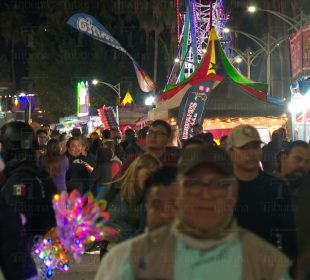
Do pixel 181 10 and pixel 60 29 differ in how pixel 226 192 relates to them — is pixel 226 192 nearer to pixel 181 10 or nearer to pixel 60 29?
pixel 181 10

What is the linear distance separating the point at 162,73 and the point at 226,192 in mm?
57276

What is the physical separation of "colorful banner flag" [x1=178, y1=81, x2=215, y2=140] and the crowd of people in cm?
956

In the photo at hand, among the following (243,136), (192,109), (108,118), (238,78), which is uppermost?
(238,78)

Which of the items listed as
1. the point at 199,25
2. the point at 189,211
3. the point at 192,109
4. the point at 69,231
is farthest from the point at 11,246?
the point at 199,25

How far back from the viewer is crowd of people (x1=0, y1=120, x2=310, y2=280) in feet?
7.96

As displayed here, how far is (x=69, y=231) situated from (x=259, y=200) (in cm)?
181

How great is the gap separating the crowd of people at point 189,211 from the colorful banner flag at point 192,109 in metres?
9.56

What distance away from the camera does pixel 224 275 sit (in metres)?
2.39

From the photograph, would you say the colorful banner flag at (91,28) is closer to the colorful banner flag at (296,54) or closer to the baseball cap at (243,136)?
the colorful banner flag at (296,54)

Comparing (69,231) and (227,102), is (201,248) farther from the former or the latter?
(227,102)

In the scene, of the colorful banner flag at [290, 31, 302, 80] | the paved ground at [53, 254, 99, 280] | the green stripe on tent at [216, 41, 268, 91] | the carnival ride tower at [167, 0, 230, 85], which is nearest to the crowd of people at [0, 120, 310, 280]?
the paved ground at [53, 254, 99, 280]

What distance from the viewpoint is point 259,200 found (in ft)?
12.8

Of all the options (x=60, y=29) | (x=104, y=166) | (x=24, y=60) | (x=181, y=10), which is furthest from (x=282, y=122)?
(x=24, y=60)

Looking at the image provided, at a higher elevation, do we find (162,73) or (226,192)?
(162,73)
